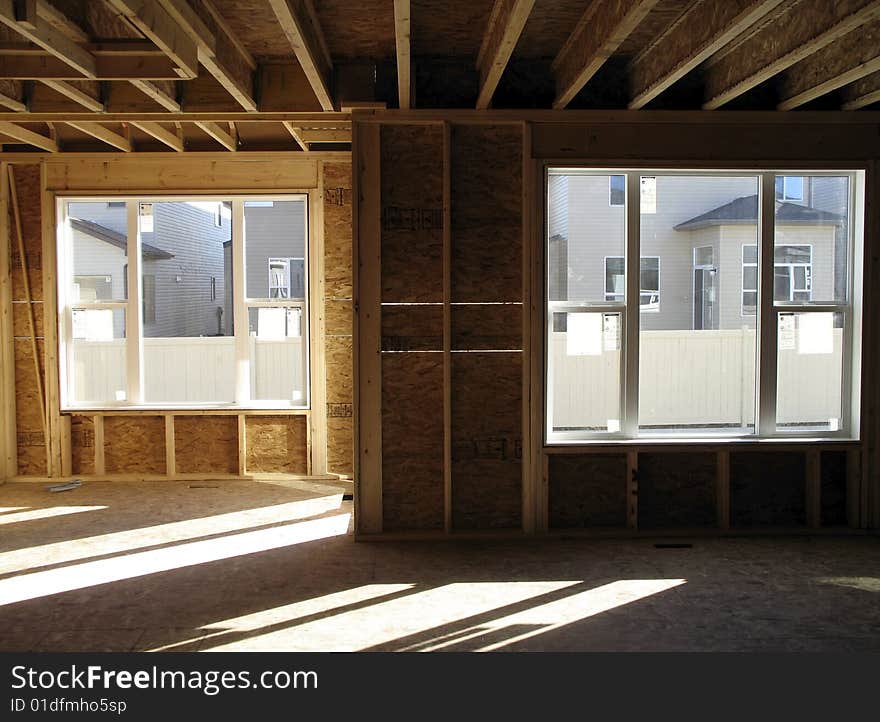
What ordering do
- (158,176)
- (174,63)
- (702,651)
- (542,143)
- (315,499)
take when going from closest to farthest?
(702,651) < (174,63) < (542,143) < (315,499) < (158,176)

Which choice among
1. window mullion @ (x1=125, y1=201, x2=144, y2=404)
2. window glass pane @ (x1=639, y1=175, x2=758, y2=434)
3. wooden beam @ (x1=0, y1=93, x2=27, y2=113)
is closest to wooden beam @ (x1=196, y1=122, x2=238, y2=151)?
wooden beam @ (x1=0, y1=93, x2=27, y2=113)

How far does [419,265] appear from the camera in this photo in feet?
18.1

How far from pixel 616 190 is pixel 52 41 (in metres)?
3.76

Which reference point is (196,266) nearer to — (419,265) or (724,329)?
(419,265)

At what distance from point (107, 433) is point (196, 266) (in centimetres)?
191

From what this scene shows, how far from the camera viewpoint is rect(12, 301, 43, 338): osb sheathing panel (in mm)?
7695

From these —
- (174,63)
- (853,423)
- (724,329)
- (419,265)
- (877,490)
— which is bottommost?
(877,490)

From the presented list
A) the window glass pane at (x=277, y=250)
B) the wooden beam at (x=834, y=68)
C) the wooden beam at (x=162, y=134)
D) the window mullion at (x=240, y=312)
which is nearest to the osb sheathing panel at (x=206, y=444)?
the window mullion at (x=240, y=312)

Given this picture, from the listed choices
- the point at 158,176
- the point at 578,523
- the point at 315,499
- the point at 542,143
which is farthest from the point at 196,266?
the point at 578,523

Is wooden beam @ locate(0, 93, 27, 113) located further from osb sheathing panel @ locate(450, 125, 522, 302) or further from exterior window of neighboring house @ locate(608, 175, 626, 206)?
exterior window of neighboring house @ locate(608, 175, 626, 206)

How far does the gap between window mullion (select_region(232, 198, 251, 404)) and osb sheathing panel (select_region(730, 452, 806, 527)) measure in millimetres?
4704

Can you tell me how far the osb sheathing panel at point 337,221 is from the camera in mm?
7621

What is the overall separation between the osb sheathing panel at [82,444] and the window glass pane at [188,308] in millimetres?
624

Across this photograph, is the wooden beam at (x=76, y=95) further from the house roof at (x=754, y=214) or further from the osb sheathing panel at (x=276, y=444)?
the house roof at (x=754, y=214)
